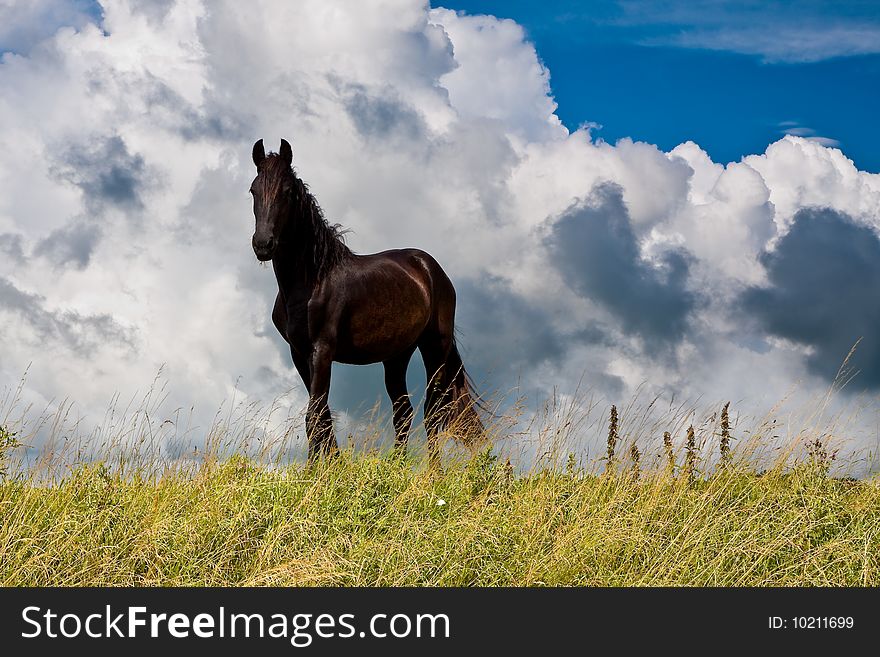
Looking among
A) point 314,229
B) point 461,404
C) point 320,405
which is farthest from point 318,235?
point 461,404

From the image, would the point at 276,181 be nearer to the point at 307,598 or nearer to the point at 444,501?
the point at 444,501

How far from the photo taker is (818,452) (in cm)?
841

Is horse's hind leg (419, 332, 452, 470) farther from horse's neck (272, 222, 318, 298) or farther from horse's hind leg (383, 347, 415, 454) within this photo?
horse's neck (272, 222, 318, 298)

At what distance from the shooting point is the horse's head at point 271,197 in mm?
7602

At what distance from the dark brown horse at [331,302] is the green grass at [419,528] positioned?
3.26 ft

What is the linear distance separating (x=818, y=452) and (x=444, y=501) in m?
4.03

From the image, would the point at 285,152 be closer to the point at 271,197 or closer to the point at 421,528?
the point at 271,197

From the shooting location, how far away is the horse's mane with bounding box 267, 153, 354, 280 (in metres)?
8.05

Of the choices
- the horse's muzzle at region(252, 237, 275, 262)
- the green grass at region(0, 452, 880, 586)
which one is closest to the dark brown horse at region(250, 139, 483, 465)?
the horse's muzzle at region(252, 237, 275, 262)

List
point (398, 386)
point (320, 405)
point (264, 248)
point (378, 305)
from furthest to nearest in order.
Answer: point (398, 386) → point (378, 305) → point (320, 405) → point (264, 248)

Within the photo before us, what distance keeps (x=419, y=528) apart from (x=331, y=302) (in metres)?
2.74

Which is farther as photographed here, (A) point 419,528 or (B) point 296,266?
(B) point 296,266

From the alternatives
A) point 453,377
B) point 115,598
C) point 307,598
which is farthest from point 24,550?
point 453,377

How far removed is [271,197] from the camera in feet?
25.3
